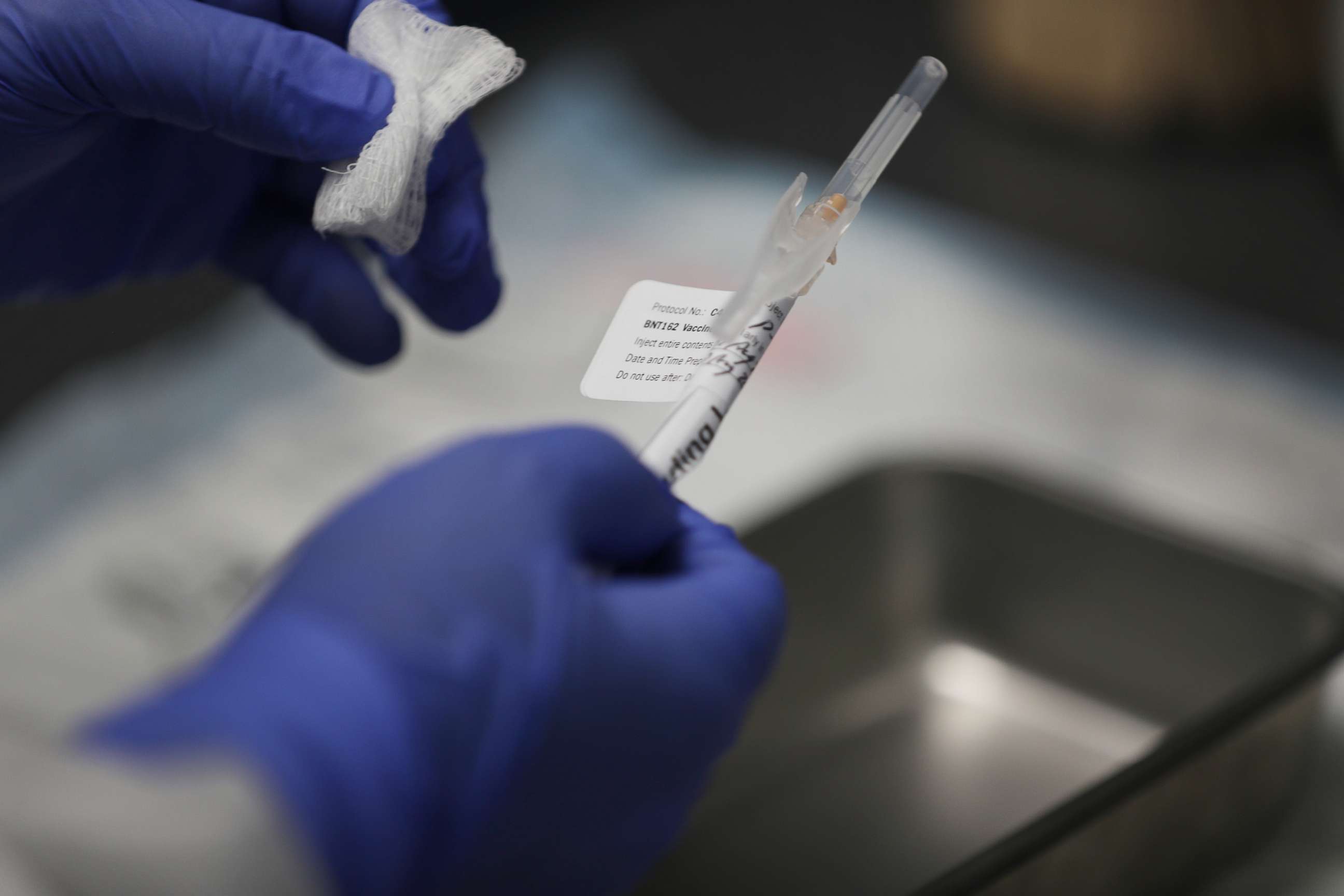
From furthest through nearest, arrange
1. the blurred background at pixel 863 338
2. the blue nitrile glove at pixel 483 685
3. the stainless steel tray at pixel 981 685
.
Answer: the blurred background at pixel 863 338 < the stainless steel tray at pixel 981 685 < the blue nitrile glove at pixel 483 685

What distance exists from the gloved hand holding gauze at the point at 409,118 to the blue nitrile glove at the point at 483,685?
17 cm

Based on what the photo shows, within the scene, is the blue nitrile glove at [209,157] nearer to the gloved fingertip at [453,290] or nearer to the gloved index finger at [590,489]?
Answer: the gloved fingertip at [453,290]

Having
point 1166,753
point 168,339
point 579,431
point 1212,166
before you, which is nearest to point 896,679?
point 1166,753

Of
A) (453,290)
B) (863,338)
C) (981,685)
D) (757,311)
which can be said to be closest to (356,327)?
(453,290)

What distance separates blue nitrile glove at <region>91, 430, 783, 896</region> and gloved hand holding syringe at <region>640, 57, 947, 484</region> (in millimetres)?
59

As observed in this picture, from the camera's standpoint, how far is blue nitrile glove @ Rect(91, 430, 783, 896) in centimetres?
34

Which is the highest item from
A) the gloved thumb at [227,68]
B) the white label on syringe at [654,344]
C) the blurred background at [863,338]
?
the white label on syringe at [654,344]

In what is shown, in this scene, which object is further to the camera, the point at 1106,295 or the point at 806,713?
the point at 1106,295

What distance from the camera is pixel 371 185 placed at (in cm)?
53

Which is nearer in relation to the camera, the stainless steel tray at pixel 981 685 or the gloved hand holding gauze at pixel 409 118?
the gloved hand holding gauze at pixel 409 118

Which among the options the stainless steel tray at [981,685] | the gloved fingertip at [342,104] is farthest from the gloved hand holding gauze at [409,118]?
the stainless steel tray at [981,685]

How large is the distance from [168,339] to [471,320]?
55cm

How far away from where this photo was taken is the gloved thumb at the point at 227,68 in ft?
1.83

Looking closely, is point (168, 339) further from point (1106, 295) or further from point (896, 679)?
point (1106, 295)
